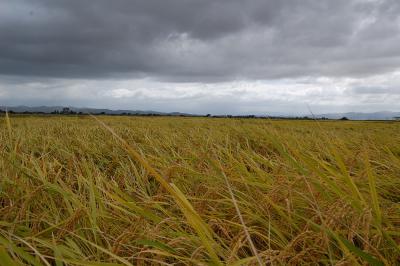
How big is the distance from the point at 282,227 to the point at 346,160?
1.32 meters

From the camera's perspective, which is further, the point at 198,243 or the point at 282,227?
the point at 282,227

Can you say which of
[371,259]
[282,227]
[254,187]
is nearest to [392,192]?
[254,187]

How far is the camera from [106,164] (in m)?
3.95

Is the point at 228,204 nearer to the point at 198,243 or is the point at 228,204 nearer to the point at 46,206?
the point at 198,243

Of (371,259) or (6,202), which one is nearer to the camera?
(371,259)

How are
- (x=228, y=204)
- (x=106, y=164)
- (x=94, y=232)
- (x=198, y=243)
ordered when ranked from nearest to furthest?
1. (x=198, y=243)
2. (x=94, y=232)
3. (x=228, y=204)
4. (x=106, y=164)

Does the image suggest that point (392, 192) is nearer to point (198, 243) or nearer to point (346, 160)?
point (346, 160)

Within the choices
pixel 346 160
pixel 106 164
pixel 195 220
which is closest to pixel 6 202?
pixel 195 220

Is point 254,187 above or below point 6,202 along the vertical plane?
above

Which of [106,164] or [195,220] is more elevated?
[195,220]

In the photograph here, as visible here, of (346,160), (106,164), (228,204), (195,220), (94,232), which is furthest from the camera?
(106,164)

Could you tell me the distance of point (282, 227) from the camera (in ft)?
4.74

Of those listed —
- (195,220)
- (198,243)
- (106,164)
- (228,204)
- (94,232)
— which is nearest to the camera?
(195,220)

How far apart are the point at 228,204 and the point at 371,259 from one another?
2.91ft
